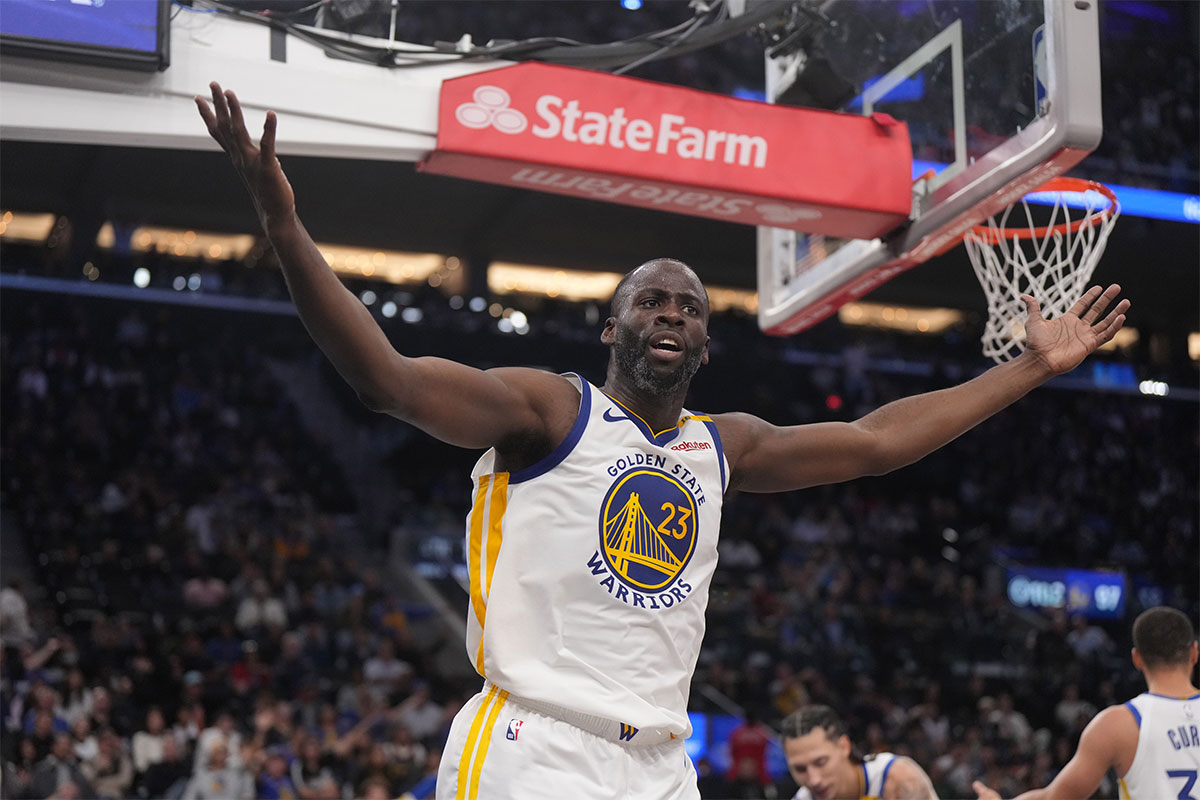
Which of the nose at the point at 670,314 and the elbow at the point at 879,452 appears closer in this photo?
the nose at the point at 670,314

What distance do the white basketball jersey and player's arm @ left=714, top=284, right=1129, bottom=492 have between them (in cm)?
162

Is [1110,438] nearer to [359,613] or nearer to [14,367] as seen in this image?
[359,613]

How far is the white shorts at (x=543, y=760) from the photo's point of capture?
2.58m

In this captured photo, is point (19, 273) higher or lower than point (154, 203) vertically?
lower

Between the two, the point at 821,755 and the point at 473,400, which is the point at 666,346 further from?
the point at 821,755

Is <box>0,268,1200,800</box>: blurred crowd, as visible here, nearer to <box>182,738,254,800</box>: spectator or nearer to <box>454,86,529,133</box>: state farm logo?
<box>182,738,254,800</box>: spectator

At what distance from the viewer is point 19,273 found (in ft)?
54.6

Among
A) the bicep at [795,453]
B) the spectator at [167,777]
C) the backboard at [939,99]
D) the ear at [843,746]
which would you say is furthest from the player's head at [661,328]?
the spectator at [167,777]

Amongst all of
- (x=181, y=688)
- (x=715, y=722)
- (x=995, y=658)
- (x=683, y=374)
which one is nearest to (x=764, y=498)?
(x=995, y=658)

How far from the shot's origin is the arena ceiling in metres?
16.6

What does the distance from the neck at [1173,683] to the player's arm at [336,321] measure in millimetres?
2959

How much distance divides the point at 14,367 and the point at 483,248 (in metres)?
6.55

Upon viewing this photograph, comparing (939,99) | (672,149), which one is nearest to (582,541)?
(672,149)

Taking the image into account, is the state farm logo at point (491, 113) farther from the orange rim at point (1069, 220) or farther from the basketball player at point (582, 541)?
the orange rim at point (1069, 220)
